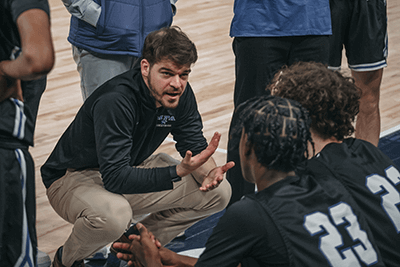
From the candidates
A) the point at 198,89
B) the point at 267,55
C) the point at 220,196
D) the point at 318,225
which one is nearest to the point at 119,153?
the point at 220,196

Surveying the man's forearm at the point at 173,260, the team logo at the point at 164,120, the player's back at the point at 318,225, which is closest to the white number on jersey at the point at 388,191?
the player's back at the point at 318,225

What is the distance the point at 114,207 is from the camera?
231cm

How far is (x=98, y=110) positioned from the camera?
2.30 m

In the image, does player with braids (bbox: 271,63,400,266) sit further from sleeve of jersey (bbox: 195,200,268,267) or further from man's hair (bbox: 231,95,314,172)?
sleeve of jersey (bbox: 195,200,268,267)

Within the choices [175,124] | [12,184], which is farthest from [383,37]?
[12,184]

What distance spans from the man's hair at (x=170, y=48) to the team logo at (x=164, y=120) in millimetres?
265

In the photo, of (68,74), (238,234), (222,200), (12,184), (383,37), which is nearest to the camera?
(238,234)

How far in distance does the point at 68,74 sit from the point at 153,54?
313 centimetres

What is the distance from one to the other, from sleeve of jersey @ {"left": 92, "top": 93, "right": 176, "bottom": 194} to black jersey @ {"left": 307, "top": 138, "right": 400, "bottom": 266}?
2.64 ft

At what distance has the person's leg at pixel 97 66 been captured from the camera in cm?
289

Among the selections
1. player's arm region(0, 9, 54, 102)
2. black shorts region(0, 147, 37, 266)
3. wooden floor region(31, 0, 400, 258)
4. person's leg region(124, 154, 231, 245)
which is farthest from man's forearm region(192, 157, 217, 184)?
player's arm region(0, 9, 54, 102)

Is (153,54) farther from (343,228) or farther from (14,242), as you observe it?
(343,228)

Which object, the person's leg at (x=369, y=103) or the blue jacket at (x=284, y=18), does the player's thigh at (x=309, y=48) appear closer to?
the blue jacket at (x=284, y=18)

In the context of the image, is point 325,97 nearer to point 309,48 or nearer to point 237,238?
point 237,238
